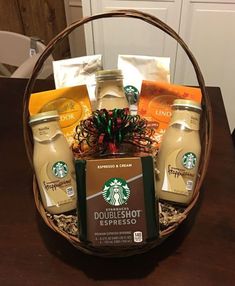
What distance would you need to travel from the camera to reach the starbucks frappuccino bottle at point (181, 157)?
1.99 ft

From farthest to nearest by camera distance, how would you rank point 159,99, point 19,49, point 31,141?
point 19,49 → point 159,99 → point 31,141

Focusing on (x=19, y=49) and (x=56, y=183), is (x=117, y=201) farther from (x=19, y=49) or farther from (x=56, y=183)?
(x=19, y=49)

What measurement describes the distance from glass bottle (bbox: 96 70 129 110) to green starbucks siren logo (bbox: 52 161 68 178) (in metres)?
0.19

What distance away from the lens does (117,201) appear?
53cm

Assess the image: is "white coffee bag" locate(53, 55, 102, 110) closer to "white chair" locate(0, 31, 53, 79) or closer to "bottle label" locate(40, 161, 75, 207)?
"bottle label" locate(40, 161, 75, 207)

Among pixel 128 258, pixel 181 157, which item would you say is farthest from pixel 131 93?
pixel 128 258

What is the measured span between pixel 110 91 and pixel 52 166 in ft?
0.77

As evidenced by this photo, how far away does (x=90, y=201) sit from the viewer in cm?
54

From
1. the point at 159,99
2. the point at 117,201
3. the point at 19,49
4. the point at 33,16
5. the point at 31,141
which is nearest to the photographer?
the point at 117,201

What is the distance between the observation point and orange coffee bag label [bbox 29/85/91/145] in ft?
2.43

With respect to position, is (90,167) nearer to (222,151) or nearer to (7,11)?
(222,151)

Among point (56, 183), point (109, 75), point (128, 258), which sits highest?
point (109, 75)

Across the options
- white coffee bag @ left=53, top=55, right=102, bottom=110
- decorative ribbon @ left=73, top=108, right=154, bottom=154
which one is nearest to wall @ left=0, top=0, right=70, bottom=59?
white coffee bag @ left=53, top=55, right=102, bottom=110

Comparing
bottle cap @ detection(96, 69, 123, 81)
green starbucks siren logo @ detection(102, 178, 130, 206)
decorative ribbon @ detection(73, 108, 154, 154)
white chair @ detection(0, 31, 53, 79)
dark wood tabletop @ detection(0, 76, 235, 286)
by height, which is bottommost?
dark wood tabletop @ detection(0, 76, 235, 286)
